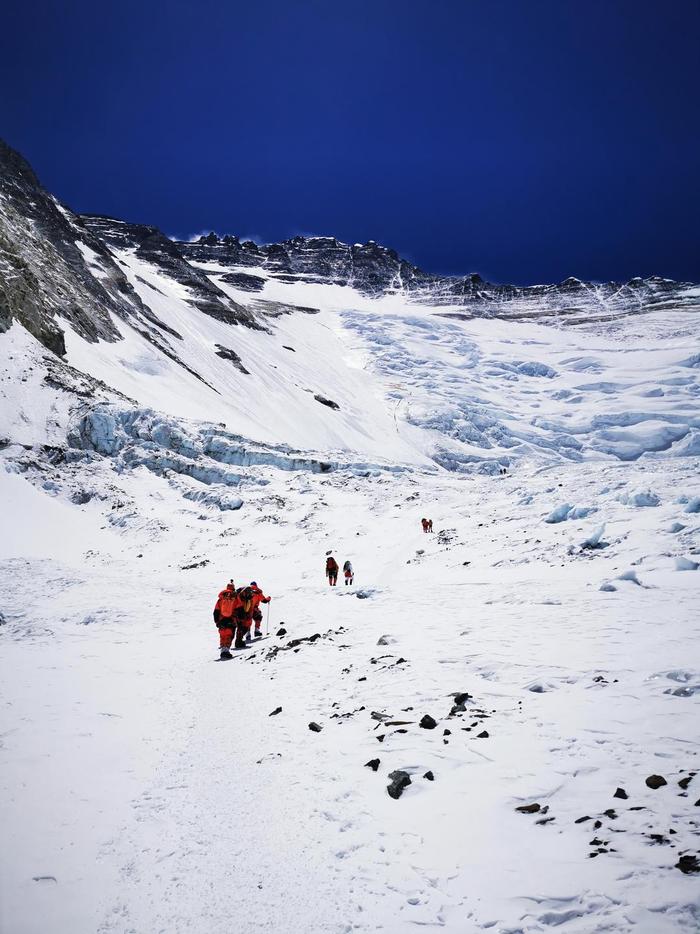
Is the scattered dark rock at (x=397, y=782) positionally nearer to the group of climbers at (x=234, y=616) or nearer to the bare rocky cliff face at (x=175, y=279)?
the group of climbers at (x=234, y=616)

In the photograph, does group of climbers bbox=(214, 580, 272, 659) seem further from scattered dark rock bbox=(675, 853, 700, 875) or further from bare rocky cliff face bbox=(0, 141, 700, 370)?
bare rocky cliff face bbox=(0, 141, 700, 370)

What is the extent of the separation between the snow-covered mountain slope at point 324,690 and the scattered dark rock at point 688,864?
13 mm

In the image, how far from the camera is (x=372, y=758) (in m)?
5.30

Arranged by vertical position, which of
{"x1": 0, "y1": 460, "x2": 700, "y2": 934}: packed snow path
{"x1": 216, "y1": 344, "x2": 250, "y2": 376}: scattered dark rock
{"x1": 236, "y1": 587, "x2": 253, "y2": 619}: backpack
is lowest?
{"x1": 0, "y1": 460, "x2": 700, "y2": 934}: packed snow path

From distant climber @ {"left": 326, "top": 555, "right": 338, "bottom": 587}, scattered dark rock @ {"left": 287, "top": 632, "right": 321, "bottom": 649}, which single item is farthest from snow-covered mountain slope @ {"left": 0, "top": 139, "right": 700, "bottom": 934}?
distant climber @ {"left": 326, "top": 555, "right": 338, "bottom": 587}

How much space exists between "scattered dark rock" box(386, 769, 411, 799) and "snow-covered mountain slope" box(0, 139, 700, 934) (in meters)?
0.02

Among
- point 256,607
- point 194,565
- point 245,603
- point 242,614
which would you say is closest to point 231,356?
point 194,565

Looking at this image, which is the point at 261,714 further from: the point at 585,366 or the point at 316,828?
the point at 585,366

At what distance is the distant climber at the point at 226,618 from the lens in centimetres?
1027

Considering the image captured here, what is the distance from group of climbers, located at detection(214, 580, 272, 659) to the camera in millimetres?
10297

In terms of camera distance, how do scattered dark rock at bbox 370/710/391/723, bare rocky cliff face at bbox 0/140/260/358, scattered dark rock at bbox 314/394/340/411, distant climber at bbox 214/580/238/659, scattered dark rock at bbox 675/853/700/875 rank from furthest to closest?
scattered dark rock at bbox 314/394/340/411
bare rocky cliff face at bbox 0/140/260/358
distant climber at bbox 214/580/238/659
scattered dark rock at bbox 370/710/391/723
scattered dark rock at bbox 675/853/700/875

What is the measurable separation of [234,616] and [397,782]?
6505 mm

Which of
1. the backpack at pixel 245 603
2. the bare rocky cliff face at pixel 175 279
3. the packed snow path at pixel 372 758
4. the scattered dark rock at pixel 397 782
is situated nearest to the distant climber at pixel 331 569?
the packed snow path at pixel 372 758

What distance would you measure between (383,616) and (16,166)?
75.2 meters
